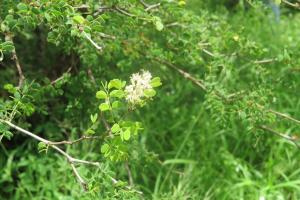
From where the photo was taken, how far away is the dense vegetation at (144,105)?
5.26 ft

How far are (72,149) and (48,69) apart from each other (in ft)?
1.69

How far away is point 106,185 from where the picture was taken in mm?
1570

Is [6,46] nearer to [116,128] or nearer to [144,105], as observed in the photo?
[116,128]

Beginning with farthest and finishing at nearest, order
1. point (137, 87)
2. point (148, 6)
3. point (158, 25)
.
→ point (148, 6) → point (158, 25) → point (137, 87)

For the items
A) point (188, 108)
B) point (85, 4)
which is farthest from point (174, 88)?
point (85, 4)

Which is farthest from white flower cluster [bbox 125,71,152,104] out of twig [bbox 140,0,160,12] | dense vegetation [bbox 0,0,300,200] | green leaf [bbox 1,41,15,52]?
twig [bbox 140,0,160,12]

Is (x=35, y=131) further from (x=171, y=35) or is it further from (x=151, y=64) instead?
(x=171, y=35)

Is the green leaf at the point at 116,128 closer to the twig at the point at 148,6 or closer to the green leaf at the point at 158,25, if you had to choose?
the green leaf at the point at 158,25

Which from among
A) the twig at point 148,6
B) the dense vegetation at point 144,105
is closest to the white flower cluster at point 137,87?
the dense vegetation at point 144,105

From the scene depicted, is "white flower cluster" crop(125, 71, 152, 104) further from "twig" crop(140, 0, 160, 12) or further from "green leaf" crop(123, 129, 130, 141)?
"twig" crop(140, 0, 160, 12)

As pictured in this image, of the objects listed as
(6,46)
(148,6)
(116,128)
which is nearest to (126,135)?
(116,128)

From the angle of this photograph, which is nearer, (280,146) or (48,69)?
(280,146)

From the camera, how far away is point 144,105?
182cm

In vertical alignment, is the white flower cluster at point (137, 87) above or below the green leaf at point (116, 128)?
above
